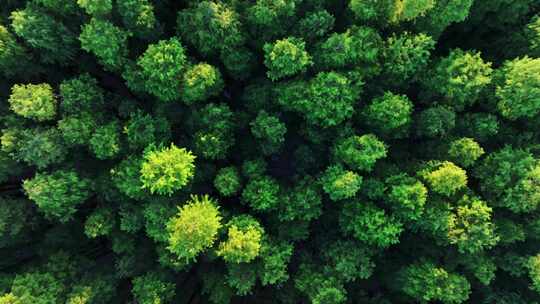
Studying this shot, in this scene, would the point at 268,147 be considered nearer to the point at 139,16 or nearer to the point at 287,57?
the point at 287,57

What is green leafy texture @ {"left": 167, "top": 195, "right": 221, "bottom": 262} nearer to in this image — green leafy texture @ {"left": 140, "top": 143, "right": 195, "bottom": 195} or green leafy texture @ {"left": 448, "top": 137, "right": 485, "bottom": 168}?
green leafy texture @ {"left": 140, "top": 143, "right": 195, "bottom": 195}

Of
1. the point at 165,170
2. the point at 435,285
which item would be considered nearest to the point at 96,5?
the point at 165,170

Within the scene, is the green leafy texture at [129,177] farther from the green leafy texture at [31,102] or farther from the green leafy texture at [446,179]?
the green leafy texture at [446,179]

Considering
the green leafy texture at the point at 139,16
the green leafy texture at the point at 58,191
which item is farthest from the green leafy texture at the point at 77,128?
the green leafy texture at the point at 139,16

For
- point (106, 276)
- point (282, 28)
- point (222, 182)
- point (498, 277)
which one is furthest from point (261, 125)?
point (498, 277)

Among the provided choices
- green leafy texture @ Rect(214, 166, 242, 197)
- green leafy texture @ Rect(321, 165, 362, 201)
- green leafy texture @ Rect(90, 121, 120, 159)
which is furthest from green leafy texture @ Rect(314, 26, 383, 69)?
green leafy texture @ Rect(90, 121, 120, 159)
